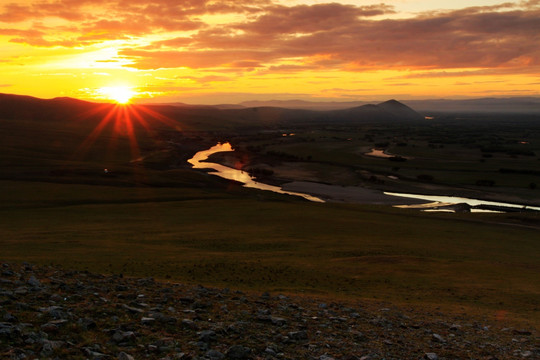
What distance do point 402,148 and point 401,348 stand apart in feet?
547

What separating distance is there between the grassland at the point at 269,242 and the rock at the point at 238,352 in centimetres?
1253

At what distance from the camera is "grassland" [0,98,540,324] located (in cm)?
2664

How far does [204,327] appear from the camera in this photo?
1333cm

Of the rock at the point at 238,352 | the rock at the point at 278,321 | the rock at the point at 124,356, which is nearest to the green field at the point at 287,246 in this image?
the rock at the point at 278,321

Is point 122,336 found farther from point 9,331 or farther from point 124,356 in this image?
point 9,331

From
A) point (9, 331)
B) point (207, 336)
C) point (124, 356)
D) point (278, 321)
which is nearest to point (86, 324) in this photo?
point (9, 331)

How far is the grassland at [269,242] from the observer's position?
2664 cm

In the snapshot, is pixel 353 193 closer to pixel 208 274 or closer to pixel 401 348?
pixel 208 274

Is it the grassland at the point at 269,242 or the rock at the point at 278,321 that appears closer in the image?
the rock at the point at 278,321

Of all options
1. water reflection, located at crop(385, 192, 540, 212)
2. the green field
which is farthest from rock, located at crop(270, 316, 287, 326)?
water reflection, located at crop(385, 192, 540, 212)

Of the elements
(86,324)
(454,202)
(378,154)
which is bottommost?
(454,202)

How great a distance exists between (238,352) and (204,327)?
2.21 metres

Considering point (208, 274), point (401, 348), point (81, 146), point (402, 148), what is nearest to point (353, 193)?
point (208, 274)

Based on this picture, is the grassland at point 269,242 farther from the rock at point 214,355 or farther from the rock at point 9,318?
the rock at point 9,318
